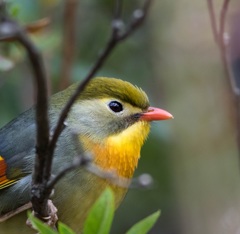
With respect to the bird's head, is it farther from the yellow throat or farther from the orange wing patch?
the orange wing patch

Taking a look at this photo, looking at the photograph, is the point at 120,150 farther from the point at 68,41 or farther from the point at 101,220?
the point at 68,41

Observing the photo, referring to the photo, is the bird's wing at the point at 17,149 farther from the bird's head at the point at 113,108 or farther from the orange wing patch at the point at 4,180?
the bird's head at the point at 113,108

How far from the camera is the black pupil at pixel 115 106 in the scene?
3.96 m

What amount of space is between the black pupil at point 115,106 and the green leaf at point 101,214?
1.36 meters

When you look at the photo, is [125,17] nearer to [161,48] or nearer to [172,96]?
[161,48]

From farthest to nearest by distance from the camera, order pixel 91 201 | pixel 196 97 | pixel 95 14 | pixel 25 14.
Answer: pixel 95 14 → pixel 196 97 → pixel 25 14 → pixel 91 201

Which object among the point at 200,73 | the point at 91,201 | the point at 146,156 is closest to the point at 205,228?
the point at 146,156

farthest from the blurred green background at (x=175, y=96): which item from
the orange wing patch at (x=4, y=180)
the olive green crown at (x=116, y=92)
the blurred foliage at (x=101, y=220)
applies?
the blurred foliage at (x=101, y=220)

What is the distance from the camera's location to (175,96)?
5336mm

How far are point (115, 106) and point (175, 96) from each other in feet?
4.66

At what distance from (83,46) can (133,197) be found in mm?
1202

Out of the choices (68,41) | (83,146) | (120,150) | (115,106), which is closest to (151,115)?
(115,106)

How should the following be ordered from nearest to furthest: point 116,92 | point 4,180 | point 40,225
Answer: point 40,225 → point 4,180 → point 116,92

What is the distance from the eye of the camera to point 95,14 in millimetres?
5762
